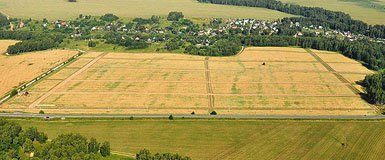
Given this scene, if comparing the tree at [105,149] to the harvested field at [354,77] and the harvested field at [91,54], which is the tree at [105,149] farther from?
the harvested field at [354,77]

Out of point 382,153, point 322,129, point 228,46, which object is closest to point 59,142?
point 322,129

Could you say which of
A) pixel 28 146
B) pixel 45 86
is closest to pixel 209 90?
pixel 45 86

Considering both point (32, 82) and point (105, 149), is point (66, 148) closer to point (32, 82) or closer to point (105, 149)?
point (105, 149)

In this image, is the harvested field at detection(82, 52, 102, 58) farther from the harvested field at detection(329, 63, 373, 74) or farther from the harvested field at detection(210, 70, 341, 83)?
the harvested field at detection(329, 63, 373, 74)

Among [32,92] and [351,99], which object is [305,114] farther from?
[32,92]

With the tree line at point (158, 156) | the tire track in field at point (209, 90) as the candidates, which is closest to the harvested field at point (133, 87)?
the tire track in field at point (209, 90)

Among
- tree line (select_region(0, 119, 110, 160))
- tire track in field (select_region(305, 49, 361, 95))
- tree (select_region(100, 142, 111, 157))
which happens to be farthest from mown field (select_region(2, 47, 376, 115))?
tree (select_region(100, 142, 111, 157))
